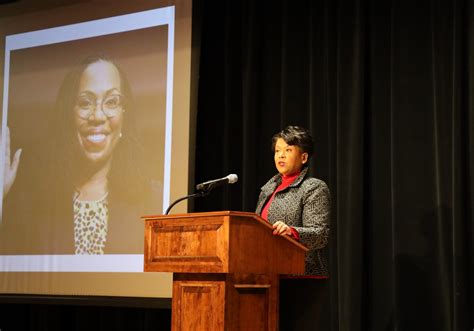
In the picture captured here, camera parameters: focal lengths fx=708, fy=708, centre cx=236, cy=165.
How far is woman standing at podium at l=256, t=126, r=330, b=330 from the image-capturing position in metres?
3.11

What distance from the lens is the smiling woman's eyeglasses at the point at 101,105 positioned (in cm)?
524

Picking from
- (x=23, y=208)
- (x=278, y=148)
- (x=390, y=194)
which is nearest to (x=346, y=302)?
(x=390, y=194)

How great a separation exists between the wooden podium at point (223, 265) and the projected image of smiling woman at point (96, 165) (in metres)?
2.00

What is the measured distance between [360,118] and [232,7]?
4.87 feet

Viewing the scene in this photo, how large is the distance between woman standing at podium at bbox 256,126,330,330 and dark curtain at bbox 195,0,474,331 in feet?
3.98

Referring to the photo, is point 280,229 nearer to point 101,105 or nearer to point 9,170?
point 101,105

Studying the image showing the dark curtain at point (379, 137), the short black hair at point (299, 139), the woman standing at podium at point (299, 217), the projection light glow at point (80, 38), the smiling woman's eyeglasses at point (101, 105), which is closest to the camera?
the woman standing at podium at point (299, 217)

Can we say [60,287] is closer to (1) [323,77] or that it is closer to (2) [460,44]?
(1) [323,77]

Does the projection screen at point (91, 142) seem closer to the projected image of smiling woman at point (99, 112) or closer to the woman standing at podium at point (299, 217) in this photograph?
the projected image of smiling woman at point (99, 112)

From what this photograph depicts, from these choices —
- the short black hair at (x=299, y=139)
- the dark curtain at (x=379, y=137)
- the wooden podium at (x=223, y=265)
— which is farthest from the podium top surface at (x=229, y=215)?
the dark curtain at (x=379, y=137)

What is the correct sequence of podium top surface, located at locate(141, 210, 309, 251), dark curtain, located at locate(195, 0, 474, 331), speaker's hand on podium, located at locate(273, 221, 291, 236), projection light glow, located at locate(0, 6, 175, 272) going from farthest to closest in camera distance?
1. projection light glow, located at locate(0, 6, 175, 272)
2. dark curtain, located at locate(195, 0, 474, 331)
3. speaker's hand on podium, located at locate(273, 221, 291, 236)
4. podium top surface, located at locate(141, 210, 309, 251)

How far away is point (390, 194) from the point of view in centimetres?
455

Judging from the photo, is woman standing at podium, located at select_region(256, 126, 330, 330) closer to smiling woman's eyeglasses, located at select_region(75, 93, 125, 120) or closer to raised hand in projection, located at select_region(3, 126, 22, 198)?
smiling woman's eyeglasses, located at select_region(75, 93, 125, 120)

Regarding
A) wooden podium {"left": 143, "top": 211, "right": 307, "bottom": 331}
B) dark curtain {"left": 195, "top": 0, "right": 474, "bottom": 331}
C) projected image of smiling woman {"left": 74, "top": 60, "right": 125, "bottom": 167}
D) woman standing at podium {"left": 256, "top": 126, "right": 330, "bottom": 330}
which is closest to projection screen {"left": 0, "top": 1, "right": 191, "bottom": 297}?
projected image of smiling woman {"left": 74, "top": 60, "right": 125, "bottom": 167}
